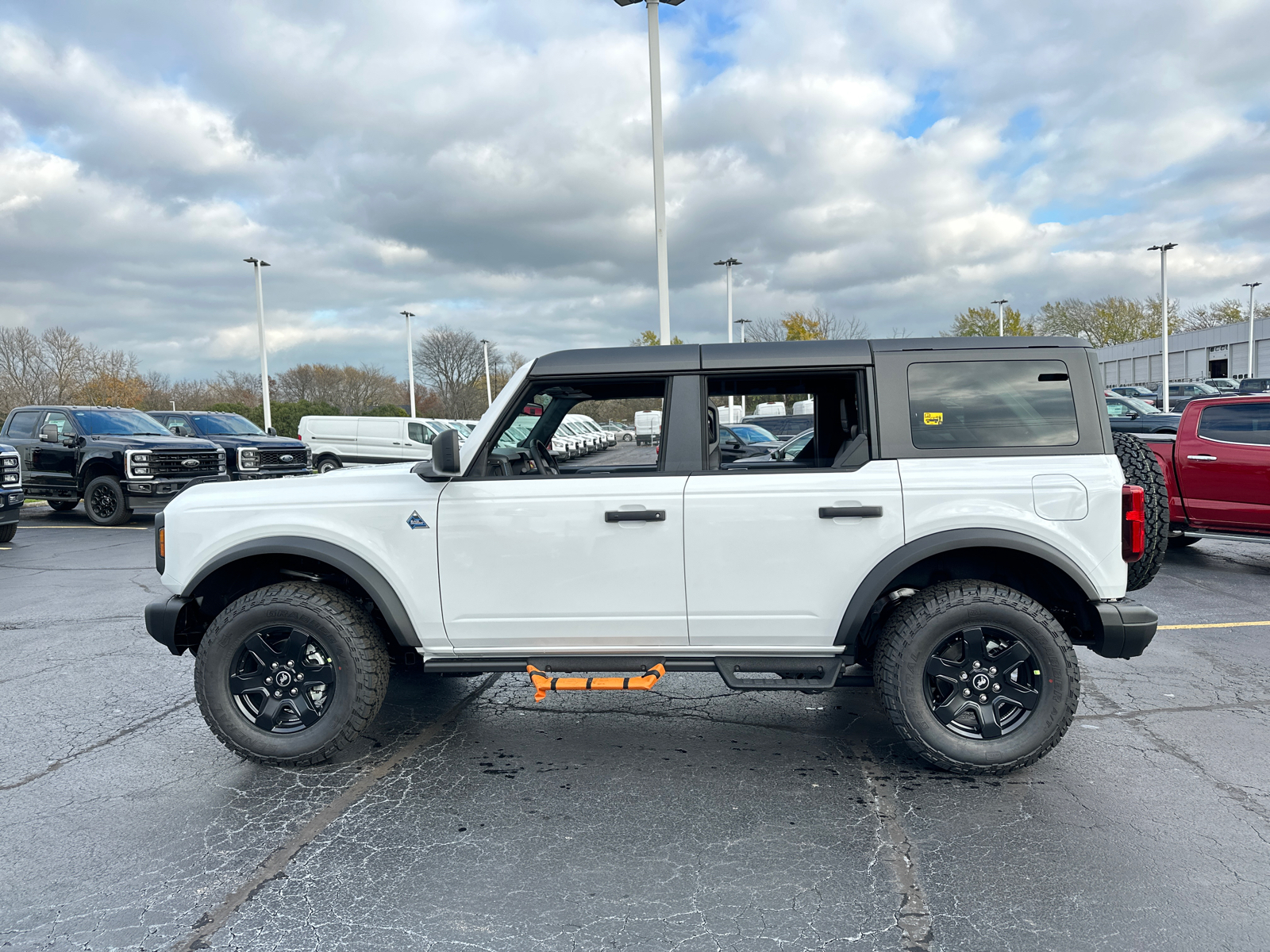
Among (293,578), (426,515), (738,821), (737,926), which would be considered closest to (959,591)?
(738,821)

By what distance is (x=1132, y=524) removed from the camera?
11.8 feet

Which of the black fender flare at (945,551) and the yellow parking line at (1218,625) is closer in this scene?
the black fender flare at (945,551)

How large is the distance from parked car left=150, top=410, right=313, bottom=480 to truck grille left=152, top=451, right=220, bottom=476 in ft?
6.77

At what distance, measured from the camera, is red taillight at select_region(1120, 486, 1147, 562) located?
3.57m

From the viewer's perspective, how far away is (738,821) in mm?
3258

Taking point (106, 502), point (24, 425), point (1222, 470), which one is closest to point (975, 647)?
point (1222, 470)

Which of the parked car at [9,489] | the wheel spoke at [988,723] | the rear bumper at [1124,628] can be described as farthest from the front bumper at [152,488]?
the rear bumper at [1124,628]

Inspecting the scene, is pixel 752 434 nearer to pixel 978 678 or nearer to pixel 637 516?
pixel 978 678

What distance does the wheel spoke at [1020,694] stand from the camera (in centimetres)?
356

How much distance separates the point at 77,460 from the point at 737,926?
1499 cm

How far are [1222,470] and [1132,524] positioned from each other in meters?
5.90

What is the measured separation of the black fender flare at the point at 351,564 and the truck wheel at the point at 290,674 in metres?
0.17

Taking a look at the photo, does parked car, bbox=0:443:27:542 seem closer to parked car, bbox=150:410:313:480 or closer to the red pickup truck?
parked car, bbox=150:410:313:480

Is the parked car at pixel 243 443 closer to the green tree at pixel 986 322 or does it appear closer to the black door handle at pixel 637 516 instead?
the black door handle at pixel 637 516
